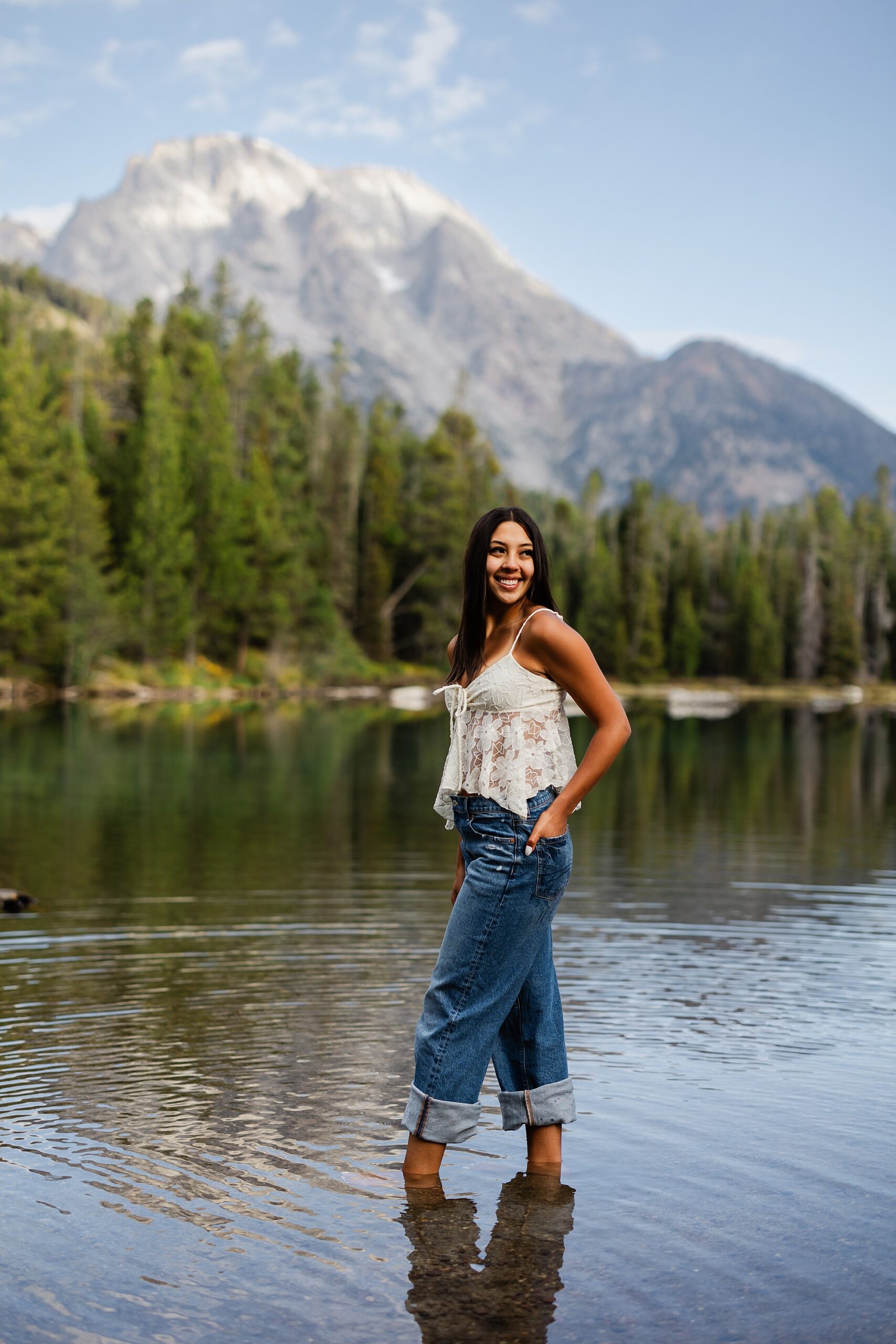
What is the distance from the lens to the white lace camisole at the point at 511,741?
15.3 ft

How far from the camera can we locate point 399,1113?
5.95 metres

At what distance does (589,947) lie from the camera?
1052 cm

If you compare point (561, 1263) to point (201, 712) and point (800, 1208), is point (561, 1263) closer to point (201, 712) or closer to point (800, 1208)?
point (800, 1208)

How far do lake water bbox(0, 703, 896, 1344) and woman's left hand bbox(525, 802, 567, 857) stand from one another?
1.31 meters

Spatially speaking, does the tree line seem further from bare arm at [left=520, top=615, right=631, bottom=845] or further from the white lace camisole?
bare arm at [left=520, top=615, right=631, bottom=845]

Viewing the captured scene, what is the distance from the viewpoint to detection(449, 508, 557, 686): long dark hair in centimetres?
489

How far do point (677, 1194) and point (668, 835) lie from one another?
14.0 meters

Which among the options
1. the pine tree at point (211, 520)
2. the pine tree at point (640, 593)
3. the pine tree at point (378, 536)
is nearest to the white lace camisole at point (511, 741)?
the pine tree at point (211, 520)

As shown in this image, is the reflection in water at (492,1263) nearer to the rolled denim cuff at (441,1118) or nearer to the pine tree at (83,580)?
the rolled denim cuff at (441,1118)

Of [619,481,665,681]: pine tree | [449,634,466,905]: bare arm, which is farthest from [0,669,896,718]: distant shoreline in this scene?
[449,634,466,905]: bare arm

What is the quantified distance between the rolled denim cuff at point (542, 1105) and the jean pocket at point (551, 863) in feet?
2.70

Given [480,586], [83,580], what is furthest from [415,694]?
[480,586]

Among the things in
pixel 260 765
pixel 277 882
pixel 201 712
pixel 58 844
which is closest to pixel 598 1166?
pixel 277 882

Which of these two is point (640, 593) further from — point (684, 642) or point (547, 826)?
point (547, 826)
